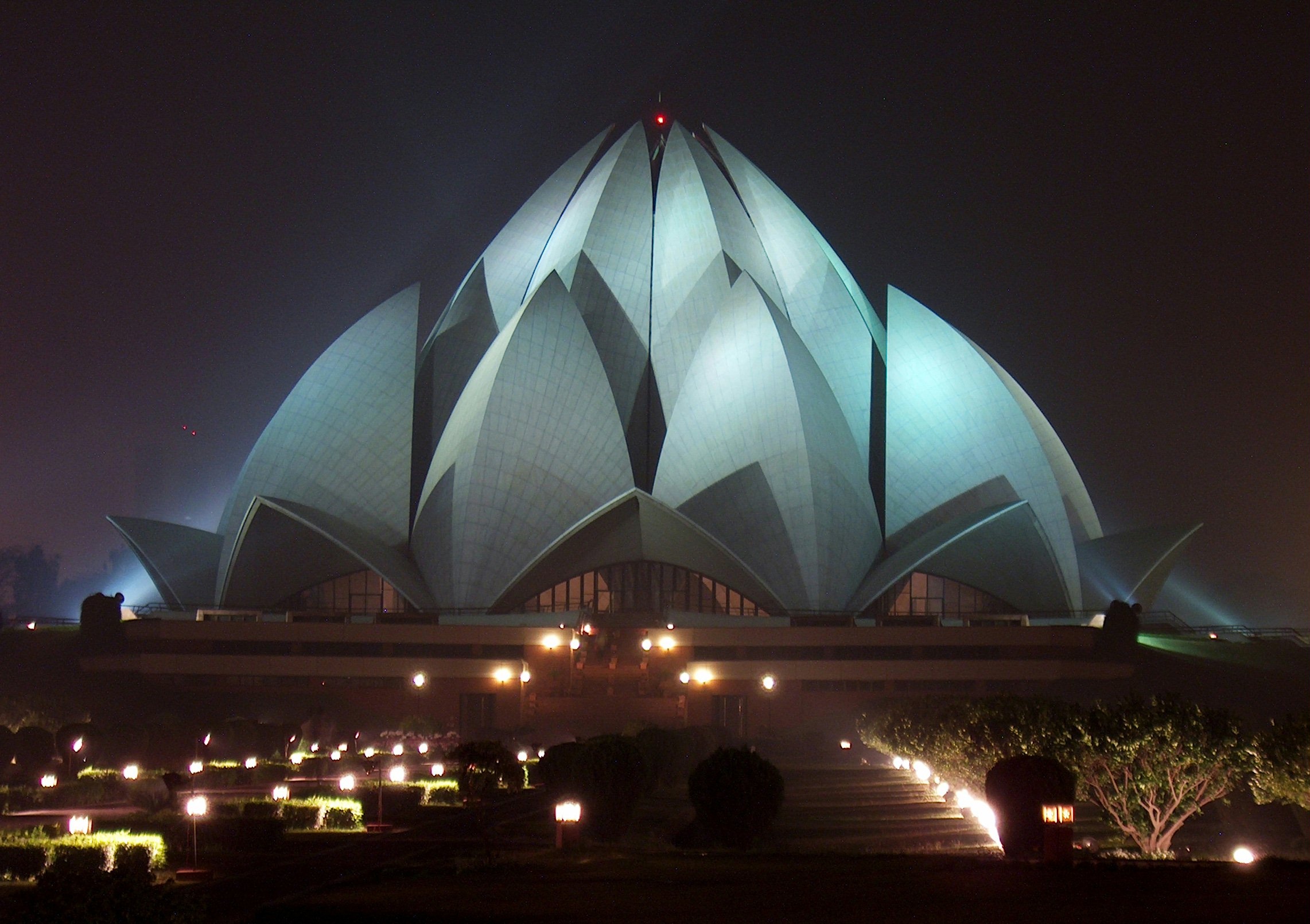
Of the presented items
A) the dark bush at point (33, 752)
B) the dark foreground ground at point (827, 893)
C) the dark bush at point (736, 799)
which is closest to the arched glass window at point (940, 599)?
the dark bush at point (736, 799)

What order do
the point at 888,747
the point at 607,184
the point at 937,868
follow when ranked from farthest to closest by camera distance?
the point at 607,184
the point at 888,747
the point at 937,868

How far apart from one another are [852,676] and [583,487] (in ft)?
32.5

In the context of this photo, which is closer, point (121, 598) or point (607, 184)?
point (121, 598)

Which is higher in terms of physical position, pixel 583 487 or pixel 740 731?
pixel 583 487

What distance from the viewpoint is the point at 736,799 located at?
16.6 m

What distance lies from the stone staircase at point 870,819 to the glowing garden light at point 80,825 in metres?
8.19

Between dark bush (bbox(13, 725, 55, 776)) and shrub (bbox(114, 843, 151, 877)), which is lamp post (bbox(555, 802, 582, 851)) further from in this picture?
dark bush (bbox(13, 725, 55, 776))

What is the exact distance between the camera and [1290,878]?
11.6 meters

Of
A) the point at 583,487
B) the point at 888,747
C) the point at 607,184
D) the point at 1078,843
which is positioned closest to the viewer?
the point at 1078,843

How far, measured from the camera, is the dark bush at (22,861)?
12.8m

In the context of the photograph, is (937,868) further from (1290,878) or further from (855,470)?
(855,470)

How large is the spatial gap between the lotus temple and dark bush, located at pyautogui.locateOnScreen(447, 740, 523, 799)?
1586 centimetres

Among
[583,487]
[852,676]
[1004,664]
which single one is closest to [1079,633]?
[1004,664]

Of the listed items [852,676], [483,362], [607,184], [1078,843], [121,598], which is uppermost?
[607,184]
